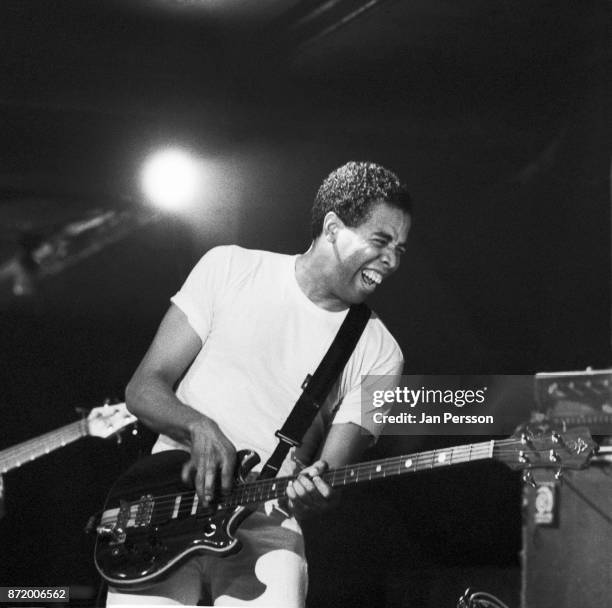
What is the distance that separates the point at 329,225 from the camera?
114 inches

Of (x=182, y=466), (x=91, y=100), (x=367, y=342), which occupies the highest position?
(x=91, y=100)

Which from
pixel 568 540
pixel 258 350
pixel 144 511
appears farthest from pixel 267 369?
pixel 568 540

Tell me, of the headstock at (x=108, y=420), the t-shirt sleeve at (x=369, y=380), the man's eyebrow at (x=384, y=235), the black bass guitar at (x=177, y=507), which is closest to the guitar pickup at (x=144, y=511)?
the black bass guitar at (x=177, y=507)

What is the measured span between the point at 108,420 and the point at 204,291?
56 centimetres

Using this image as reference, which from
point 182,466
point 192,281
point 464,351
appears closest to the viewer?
point 182,466

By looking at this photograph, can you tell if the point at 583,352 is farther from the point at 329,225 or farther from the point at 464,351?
the point at 329,225

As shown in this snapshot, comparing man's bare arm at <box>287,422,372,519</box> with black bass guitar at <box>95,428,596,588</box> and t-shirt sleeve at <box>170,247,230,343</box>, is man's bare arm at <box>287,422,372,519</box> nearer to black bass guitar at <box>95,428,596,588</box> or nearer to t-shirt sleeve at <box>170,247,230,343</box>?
black bass guitar at <box>95,428,596,588</box>

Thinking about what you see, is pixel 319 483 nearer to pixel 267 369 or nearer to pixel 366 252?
pixel 267 369

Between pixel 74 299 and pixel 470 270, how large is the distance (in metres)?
1.24

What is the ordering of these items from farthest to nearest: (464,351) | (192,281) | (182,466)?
(464,351) → (192,281) → (182,466)

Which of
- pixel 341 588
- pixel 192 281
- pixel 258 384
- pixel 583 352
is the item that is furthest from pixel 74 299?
pixel 583 352

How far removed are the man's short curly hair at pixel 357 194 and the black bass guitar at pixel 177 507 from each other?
28.5 inches

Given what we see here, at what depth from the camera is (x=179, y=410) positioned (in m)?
2.63

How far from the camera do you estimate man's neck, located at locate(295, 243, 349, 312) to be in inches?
112
